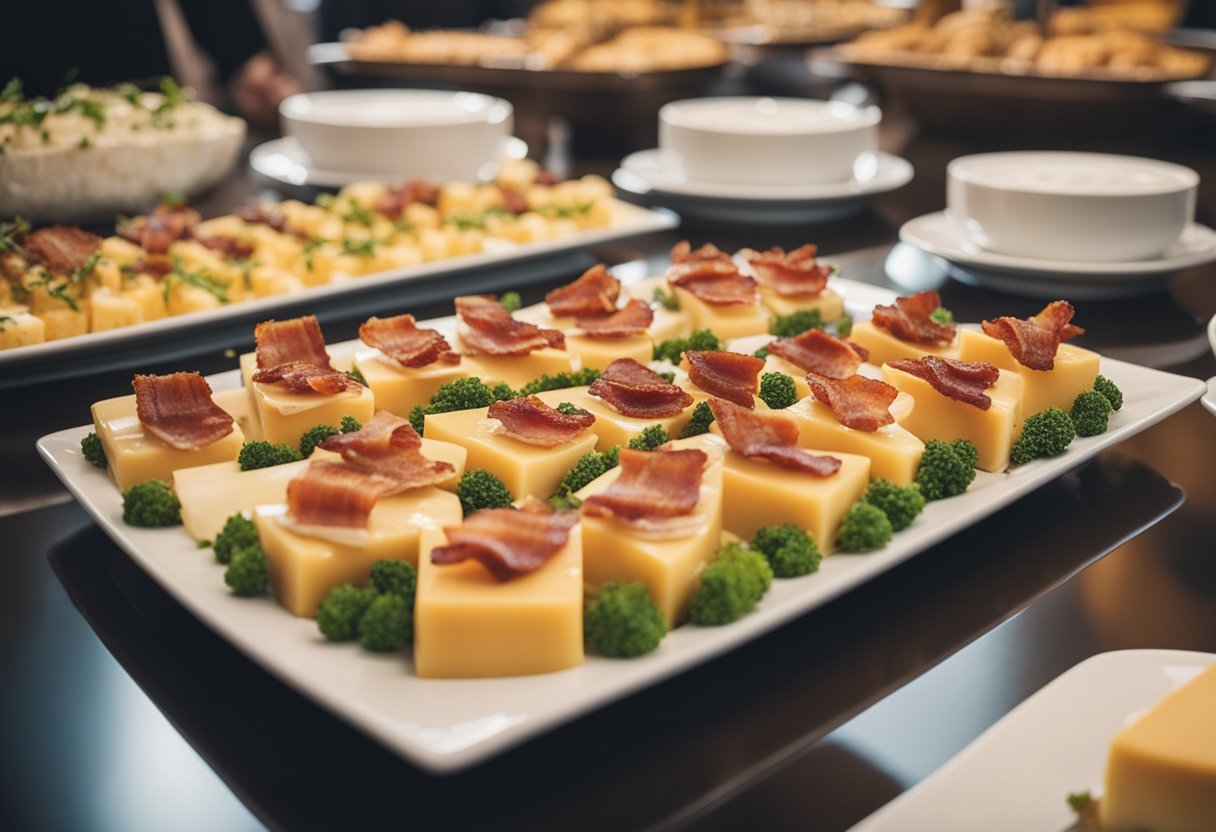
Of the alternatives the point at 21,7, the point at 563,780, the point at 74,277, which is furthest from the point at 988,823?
the point at 21,7

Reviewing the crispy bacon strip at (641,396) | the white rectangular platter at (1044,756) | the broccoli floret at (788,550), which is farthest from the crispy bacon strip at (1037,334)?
the white rectangular platter at (1044,756)

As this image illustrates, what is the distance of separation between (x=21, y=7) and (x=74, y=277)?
8.86 ft

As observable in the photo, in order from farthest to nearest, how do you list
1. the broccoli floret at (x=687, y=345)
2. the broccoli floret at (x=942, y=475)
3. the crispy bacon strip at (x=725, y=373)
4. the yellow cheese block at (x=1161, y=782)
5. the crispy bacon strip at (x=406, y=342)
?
the broccoli floret at (x=687, y=345), the crispy bacon strip at (x=406, y=342), the crispy bacon strip at (x=725, y=373), the broccoli floret at (x=942, y=475), the yellow cheese block at (x=1161, y=782)

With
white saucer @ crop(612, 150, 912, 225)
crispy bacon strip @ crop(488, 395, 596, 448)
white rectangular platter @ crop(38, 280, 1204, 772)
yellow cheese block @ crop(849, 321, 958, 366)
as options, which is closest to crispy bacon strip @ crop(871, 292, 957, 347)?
yellow cheese block @ crop(849, 321, 958, 366)

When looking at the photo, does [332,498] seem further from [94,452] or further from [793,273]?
[793,273]

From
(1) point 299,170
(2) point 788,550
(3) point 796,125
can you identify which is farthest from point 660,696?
(1) point 299,170

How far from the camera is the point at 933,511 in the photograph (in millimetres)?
1633

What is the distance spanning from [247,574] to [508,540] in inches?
12.6

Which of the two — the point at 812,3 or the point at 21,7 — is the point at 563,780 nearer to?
the point at 21,7

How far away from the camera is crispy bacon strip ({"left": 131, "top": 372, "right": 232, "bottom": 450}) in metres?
1.74

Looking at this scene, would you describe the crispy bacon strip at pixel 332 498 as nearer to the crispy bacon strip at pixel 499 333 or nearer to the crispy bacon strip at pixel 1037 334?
the crispy bacon strip at pixel 499 333

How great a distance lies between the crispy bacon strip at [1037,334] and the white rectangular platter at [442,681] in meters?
0.26

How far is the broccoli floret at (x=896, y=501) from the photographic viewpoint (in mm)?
1562

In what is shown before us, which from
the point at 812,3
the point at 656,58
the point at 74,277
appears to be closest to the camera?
the point at 74,277
